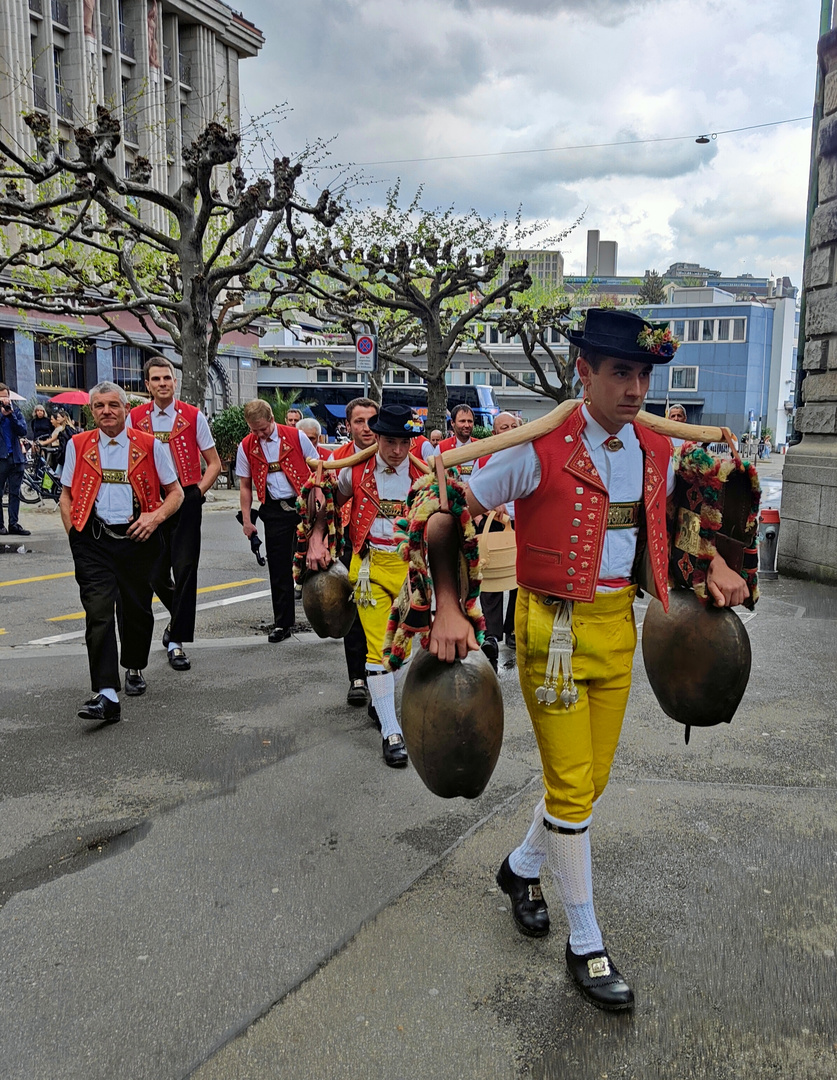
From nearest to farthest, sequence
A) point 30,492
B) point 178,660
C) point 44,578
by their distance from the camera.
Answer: point 178,660
point 44,578
point 30,492

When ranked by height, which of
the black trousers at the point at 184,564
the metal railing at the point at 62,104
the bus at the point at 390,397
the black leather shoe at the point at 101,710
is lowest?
the black leather shoe at the point at 101,710

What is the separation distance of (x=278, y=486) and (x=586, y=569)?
5.25 meters

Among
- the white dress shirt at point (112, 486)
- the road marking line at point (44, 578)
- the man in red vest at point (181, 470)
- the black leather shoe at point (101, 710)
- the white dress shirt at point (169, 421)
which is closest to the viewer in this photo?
the black leather shoe at point (101, 710)

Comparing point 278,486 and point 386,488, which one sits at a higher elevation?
point 386,488

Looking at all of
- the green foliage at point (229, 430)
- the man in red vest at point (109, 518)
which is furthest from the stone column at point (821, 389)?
the green foliage at point (229, 430)

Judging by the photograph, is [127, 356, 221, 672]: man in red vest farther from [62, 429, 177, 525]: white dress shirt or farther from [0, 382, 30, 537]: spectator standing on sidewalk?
[0, 382, 30, 537]: spectator standing on sidewalk

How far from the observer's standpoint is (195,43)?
42.1 meters

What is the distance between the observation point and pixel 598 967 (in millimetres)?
2699

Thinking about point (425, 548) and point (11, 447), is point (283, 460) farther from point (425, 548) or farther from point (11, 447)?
→ point (11, 447)

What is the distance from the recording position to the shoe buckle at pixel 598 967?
8.82 feet

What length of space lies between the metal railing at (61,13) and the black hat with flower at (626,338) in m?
40.9

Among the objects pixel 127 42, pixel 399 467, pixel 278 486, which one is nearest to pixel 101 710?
pixel 399 467

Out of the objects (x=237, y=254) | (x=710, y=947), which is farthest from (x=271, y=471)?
(x=237, y=254)

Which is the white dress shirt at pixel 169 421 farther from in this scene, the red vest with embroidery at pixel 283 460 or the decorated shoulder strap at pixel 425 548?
the decorated shoulder strap at pixel 425 548
